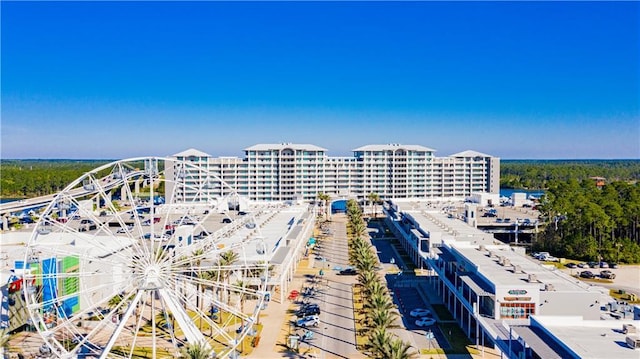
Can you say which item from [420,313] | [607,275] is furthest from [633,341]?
[607,275]

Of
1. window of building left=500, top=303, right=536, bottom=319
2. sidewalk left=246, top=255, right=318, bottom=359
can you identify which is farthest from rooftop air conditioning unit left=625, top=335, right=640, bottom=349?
sidewalk left=246, top=255, right=318, bottom=359

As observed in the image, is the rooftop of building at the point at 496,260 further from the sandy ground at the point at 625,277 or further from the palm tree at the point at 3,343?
the palm tree at the point at 3,343

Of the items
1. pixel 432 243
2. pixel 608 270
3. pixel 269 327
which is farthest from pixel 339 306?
Answer: pixel 608 270

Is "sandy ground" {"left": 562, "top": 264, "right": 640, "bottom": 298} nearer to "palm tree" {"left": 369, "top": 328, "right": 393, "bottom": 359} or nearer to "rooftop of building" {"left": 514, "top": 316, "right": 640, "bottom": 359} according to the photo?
"rooftop of building" {"left": 514, "top": 316, "right": 640, "bottom": 359}

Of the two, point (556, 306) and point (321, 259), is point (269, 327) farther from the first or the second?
point (321, 259)

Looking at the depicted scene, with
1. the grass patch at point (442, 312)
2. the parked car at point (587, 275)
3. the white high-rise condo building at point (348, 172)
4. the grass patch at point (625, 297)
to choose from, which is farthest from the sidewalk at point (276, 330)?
the white high-rise condo building at point (348, 172)
